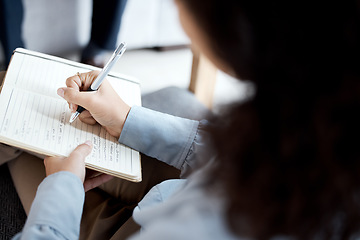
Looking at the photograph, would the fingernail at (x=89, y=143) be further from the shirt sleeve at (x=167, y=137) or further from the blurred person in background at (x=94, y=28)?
the blurred person in background at (x=94, y=28)

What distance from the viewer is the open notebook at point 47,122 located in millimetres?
550

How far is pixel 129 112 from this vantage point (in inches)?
25.4

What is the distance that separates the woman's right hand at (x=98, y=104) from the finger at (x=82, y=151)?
58 millimetres

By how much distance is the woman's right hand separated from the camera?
0.60 meters

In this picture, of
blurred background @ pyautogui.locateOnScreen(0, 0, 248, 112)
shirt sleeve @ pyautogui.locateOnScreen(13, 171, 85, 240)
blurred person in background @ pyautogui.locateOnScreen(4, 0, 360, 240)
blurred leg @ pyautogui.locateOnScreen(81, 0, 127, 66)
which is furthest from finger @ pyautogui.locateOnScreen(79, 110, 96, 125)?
blurred leg @ pyautogui.locateOnScreen(81, 0, 127, 66)

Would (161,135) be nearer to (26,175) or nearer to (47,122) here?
(47,122)

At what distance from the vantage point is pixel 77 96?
597 millimetres

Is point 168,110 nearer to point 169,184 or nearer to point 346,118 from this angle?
point 169,184

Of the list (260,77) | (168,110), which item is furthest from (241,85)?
(168,110)

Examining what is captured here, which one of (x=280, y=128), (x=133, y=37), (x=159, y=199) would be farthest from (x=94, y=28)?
(x=280, y=128)

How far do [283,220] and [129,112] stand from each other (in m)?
0.38

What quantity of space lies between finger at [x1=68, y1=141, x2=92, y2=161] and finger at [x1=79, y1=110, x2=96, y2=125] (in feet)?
0.19

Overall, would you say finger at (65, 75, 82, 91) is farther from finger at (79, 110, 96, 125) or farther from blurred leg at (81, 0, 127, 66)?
blurred leg at (81, 0, 127, 66)

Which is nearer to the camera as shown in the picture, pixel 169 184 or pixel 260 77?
pixel 260 77
